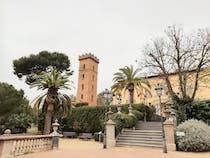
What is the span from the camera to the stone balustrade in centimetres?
1009

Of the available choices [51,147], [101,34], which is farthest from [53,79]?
[101,34]

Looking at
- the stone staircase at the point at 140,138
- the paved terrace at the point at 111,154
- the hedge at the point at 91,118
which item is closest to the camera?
the paved terrace at the point at 111,154

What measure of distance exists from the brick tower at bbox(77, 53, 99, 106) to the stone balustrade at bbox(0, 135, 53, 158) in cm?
3927

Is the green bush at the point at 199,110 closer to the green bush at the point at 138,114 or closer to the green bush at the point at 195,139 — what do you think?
the green bush at the point at 138,114

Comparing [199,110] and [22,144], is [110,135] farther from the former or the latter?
[199,110]

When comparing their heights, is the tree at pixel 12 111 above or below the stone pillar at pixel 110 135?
above

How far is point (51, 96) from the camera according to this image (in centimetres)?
2059

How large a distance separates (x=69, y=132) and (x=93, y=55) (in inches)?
1261

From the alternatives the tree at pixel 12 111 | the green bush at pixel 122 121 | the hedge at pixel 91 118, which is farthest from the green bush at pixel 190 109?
the tree at pixel 12 111

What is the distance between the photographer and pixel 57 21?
10.5m

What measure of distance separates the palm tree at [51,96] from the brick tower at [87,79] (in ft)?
102

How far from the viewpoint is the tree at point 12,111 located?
28.9 meters

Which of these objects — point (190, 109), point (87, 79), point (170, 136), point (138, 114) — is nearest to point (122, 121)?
point (138, 114)

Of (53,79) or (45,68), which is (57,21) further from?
(45,68)
